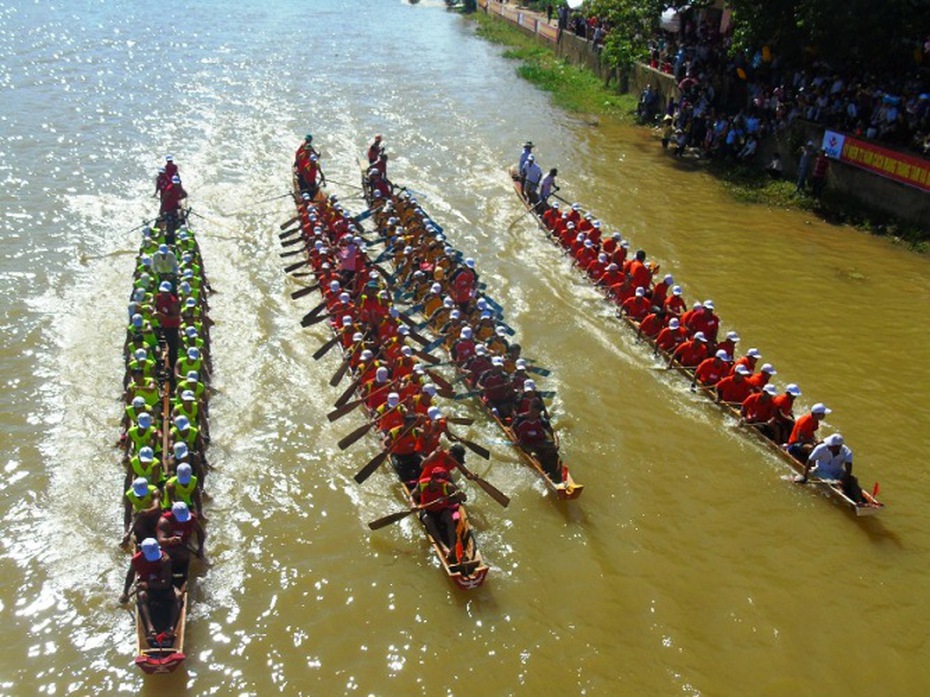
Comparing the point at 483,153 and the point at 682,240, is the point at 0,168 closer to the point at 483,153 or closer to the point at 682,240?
the point at 483,153

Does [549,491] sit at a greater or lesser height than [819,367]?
lesser

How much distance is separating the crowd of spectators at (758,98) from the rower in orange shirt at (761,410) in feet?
32.3

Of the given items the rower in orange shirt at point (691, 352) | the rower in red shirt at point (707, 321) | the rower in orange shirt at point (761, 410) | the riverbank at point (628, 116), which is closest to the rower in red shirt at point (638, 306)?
the rower in red shirt at point (707, 321)

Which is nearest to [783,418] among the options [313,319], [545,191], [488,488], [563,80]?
[488,488]

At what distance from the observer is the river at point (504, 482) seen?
9.12m

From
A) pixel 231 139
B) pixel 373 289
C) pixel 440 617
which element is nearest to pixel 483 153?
pixel 231 139

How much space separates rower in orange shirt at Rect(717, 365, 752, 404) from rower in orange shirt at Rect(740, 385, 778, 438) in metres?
0.30

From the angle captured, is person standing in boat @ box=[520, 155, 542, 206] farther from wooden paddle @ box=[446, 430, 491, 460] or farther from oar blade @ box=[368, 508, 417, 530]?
oar blade @ box=[368, 508, 417, 530]

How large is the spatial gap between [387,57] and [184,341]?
29.0 m

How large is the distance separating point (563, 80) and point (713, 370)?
24.6 metres

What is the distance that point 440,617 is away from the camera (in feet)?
31.2

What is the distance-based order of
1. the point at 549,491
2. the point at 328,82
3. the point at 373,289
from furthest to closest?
the point at 328,82
the point at 373,289
the point at 549,491

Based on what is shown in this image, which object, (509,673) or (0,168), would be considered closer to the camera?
(509,673)

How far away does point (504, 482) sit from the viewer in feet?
37.9
